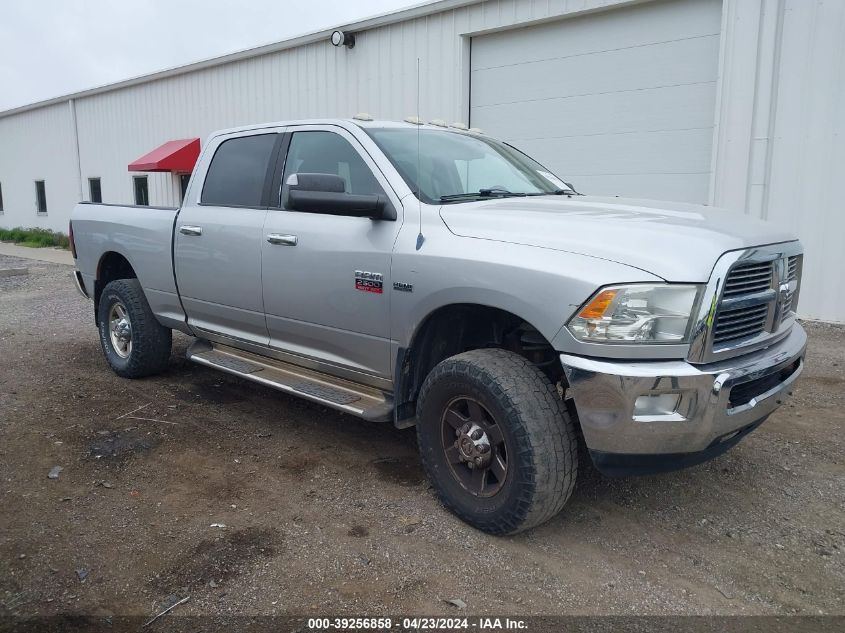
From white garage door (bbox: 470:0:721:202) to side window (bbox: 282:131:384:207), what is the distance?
561cm

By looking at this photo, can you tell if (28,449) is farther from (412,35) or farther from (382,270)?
(412,35)

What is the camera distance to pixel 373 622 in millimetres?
2729

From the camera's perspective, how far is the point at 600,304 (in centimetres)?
289

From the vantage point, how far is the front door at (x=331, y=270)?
383 centimetres

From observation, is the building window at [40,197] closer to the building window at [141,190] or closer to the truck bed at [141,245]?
the building window at [141,190]

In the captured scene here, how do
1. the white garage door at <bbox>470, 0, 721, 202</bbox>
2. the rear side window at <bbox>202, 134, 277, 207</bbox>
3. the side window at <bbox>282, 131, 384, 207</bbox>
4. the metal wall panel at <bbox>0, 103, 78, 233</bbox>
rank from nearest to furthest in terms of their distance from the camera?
1. the side window at <bbox>282, 131, 384, 207</bbox>
2. the rear side window at <bbox>202, 134, 277, 207</bbox>
3. the white garage door at <bbox>470, 0, 721, 202</bbox>
4. the metal wall panel at <bbox>0, 103, 78, 233</bbox>

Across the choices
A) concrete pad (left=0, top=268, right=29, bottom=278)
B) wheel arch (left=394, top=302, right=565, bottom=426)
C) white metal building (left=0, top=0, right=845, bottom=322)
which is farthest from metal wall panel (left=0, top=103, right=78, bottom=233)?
wheel arch (left=394, top=302, right=565, bottom=426)

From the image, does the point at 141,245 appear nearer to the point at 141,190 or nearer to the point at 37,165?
the point at 141,190

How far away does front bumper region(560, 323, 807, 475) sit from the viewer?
112 inches

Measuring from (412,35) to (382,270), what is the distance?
27.3 feet

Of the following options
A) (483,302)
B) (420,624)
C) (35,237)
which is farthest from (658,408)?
(35,237)

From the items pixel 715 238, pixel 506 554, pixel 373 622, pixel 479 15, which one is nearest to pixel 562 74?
pixel 479 15

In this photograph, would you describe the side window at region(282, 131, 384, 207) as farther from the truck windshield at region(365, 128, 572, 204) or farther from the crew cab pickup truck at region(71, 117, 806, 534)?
the truck windshield at region(365, 128, 572, 204)

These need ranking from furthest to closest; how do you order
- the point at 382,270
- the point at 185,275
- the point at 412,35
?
the point at 412,35 < the point at 185,275 < the point at 382,270
